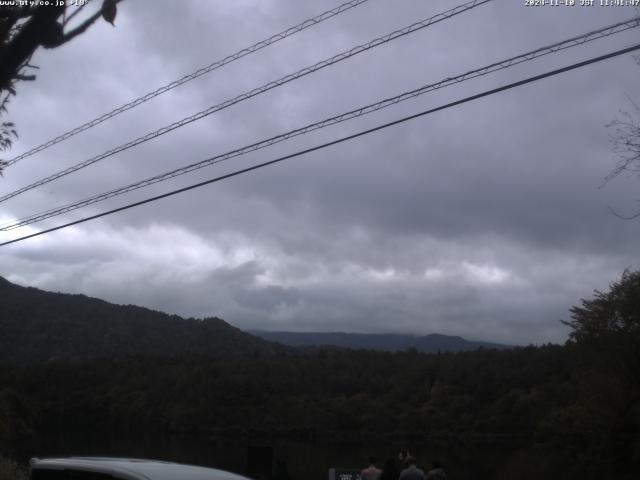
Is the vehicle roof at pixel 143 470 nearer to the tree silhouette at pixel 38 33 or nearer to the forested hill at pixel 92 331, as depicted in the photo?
the tree silhouette at pixel 38 33

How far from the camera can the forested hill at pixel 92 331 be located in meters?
91.7

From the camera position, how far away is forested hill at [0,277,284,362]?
91688 millimetres

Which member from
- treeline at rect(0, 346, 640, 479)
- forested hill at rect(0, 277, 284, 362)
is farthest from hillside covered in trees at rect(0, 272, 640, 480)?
forested hill at rect(0, 277, 284, 362)

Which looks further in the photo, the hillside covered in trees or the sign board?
the hillside covered in trees

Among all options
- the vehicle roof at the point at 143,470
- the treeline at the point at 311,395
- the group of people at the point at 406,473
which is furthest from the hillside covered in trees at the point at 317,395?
the vehicle roof at the point at 143,470

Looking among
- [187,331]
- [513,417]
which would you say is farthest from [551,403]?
[187,331]

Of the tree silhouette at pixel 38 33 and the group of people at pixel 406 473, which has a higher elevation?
the tree silhouette at pixel 38 33

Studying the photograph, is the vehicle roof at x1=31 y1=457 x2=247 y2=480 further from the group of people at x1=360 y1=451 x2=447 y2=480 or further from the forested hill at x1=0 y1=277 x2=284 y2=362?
the forested hill at x1=0 y1=277 x2=284 y2=362

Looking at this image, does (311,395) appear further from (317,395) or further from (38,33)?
(38,33)

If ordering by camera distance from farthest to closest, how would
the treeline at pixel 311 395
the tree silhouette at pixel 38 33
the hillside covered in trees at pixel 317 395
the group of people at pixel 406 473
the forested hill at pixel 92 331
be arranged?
the forested hill at pixel 92 331
the treeline at pixel 311 395
the hillside covered in trees at pixel 317 395
the group of people at pixel 406 473
the tree silhouette at pixel 38 33

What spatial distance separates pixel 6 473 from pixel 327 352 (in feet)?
334

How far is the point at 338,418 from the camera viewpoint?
8806 cm

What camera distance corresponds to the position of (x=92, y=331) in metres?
114

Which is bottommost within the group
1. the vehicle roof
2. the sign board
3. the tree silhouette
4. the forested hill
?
the sign board
